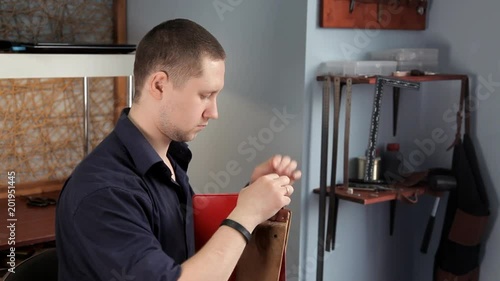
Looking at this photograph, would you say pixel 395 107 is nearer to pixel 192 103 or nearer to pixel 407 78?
pixel 407 78

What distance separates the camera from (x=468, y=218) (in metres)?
2.48

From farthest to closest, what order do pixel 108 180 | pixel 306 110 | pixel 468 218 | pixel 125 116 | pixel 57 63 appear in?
pixel 468 218 → pixel 306 110 → pixel 57 63 → pixel 125 116 → pixel 108 180

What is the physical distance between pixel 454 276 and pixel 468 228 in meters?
0.20

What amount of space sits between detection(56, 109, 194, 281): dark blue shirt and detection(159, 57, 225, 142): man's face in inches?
2.7

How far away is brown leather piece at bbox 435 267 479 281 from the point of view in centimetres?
254

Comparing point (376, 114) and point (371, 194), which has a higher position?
point (376, 114)

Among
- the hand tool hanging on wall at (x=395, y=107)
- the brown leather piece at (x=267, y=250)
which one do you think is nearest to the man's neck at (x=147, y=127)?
the brown leather piece at (x=267, y=250)

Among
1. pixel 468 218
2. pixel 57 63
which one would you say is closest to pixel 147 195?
pixel 57 63

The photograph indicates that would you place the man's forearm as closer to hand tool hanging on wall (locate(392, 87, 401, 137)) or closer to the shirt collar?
the shirt collar

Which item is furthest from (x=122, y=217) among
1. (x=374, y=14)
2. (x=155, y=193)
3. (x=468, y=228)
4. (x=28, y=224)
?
(x=468, y=228)

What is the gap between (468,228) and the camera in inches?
97.7

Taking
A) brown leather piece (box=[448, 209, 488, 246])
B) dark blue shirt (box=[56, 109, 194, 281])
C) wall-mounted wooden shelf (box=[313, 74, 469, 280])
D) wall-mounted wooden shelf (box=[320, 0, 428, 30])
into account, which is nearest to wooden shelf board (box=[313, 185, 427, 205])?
wall-mounted wooden shelf (box=[313, 74, 469, 280])

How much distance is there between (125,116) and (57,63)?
904 mm

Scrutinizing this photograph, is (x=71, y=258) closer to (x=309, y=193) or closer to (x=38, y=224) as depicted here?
(x=38, y=224)
